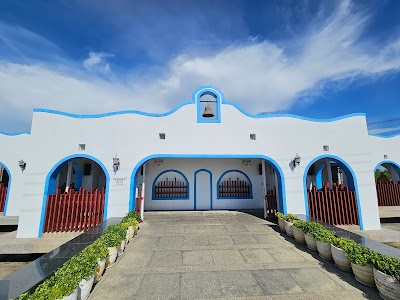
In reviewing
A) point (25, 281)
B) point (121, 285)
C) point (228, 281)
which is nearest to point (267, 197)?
point (228, 281)

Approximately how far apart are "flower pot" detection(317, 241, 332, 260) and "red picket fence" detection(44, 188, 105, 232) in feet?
26.1

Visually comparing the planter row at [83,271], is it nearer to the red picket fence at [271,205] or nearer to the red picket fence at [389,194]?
the red picket fence at [271,205]

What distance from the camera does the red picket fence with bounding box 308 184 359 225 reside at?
9.19m

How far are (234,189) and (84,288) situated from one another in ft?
31.4

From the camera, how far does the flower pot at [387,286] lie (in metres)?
3.41

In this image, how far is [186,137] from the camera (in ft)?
31.1

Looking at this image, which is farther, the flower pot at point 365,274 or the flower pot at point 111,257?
the flower pot at point 111,257

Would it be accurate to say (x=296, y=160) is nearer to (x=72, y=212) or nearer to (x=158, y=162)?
(x=158, y=162)

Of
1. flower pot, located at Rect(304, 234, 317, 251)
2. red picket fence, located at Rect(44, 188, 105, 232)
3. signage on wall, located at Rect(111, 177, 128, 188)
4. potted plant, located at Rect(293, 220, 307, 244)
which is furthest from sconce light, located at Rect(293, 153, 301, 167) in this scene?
red picket fence, located at Rect(44, 188, 105, 232)

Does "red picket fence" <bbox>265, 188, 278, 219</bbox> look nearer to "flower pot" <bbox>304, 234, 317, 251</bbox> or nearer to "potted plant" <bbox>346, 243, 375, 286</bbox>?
"flower pot" <bbox>304, 234, 317, 251</bbox>

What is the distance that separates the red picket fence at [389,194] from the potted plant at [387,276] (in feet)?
52.2

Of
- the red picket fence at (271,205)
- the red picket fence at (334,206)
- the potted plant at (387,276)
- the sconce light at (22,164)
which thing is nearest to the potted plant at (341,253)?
the potted plant at (387,276)

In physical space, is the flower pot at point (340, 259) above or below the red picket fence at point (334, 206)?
below

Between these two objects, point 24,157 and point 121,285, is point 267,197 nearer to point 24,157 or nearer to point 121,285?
point 121,285
